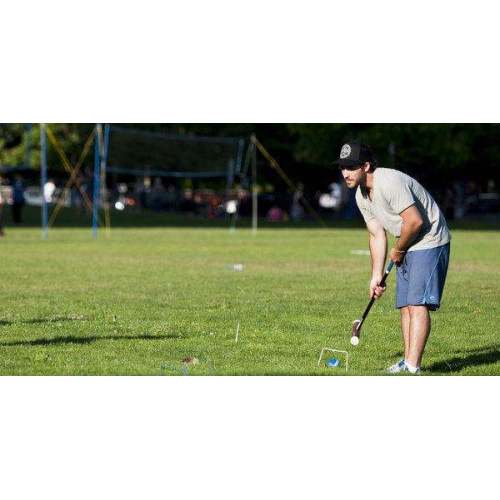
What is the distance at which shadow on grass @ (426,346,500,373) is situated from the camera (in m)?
10.4

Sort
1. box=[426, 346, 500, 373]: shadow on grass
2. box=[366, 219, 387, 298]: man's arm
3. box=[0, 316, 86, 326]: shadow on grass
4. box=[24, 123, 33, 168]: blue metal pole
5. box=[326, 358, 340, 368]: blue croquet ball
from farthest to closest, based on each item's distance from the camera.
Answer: box=[24, 123, 33, 168]: blue metal pole
box=[0, 316, 86, 326]: shadow on grass
box=[426, 346, 500, 373]: shadow on grass
box=[326, 358, 340, 368]: blue croquet ball
box=[366, 219, 387, 298]: man's arm

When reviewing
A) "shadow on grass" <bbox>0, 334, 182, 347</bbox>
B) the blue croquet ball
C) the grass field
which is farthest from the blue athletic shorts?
"shadow on grass" <bbox>0, 334, 182, 347</bbox>

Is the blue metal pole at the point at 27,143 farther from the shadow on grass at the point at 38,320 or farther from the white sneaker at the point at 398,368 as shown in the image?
the white sneaker at the point at 398,368

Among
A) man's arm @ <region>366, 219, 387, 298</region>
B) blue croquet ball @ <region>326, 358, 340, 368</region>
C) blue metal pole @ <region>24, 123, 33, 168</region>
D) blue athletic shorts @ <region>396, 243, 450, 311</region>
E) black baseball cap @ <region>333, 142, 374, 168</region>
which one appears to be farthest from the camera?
blue metal pole @ <region>24, 123, 33, 168</region>

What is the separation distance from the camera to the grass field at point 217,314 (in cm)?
1064

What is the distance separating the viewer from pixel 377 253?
10.2 m

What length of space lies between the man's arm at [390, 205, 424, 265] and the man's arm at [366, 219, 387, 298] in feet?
0.89

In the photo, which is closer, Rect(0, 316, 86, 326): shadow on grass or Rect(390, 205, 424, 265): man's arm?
Rect(390, 205, 424, 265): man's arm

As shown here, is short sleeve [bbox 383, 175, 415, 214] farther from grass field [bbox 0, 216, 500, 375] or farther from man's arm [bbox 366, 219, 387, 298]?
grass field [bbox 0, 216, 500, 375]

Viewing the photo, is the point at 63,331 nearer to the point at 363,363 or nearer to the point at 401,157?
the point at 363,363

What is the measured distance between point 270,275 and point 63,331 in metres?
8.86

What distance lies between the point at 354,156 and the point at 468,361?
2421mm

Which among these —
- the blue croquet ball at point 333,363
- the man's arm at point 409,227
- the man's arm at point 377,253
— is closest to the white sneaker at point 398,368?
the blue croquet ball at point 333,363

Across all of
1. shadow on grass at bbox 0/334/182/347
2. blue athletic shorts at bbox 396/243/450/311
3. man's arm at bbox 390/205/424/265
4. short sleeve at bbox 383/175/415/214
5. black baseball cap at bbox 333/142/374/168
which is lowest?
shadow on grass at bbox 0/334/182/347
